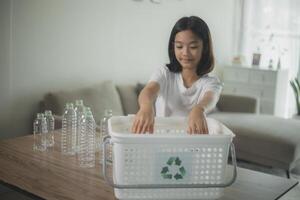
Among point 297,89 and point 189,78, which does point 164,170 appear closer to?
point 189,78

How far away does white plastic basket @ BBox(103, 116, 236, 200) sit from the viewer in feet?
3.43

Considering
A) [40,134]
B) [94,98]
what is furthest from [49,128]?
[94,98]

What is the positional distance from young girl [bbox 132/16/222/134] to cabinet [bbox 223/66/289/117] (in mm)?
3074

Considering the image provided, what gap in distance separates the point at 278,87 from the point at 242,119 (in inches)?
50.7

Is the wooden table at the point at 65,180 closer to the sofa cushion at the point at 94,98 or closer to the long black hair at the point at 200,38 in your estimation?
the long black hair at the point at 200,38

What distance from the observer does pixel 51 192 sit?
47.4 inches

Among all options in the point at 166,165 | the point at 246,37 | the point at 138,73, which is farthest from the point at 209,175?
the point at 246,37

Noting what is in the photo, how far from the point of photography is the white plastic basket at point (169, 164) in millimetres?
1046

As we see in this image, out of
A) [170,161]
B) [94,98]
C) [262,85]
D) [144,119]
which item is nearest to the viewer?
[170,161]

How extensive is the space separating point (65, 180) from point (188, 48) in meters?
0.65

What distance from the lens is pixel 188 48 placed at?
4.75 ft

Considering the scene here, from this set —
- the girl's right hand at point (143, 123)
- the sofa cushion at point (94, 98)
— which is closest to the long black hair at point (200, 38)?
the girl's right hand at point (143, 123)

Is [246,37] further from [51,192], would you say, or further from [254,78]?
[51,192]

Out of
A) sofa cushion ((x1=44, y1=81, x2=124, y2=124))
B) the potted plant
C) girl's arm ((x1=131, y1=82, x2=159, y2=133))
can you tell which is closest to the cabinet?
the potted plant
